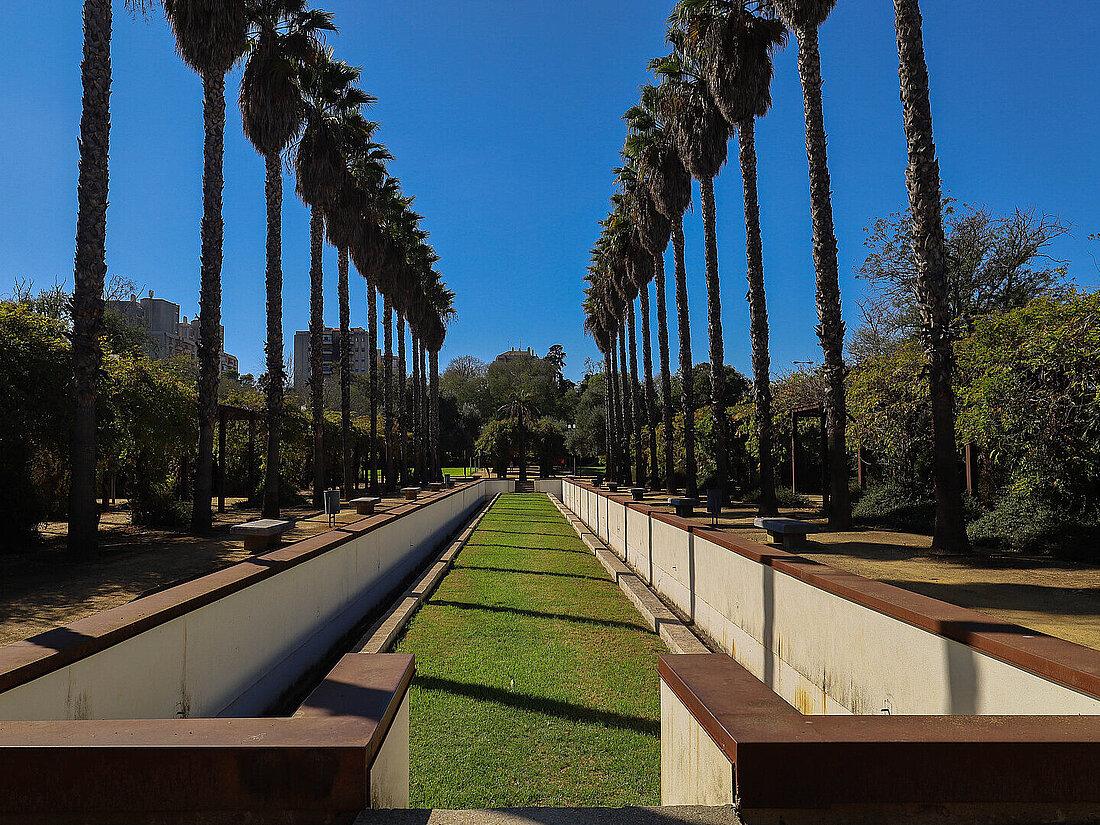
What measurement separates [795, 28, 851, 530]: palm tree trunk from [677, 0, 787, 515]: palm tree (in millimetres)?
1953

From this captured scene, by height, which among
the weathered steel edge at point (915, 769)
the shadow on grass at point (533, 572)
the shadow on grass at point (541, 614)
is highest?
the weathered steel edge at point (915, 769)

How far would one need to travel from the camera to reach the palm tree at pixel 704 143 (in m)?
21.7

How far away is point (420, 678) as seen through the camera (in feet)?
23.7

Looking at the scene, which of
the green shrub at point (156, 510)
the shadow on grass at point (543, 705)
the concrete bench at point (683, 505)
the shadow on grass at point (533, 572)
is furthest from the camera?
the green shrub at point (156, 510)

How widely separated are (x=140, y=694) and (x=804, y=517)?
687 inches

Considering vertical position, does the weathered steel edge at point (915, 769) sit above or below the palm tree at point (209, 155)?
below

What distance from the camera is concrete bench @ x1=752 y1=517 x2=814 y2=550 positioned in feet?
26.4

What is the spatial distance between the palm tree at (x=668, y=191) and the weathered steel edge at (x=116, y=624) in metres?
20.1

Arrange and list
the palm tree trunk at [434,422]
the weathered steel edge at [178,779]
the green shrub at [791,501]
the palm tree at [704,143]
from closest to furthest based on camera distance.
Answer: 1. the weathered steel edge at [178,779]
2. the palm tree at [704,143]
3. the green shrub at [791,501]
4. the palm tree trunk at [434,422]

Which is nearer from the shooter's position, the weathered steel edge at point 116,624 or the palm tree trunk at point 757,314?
the weathered steel edge at point 116,624

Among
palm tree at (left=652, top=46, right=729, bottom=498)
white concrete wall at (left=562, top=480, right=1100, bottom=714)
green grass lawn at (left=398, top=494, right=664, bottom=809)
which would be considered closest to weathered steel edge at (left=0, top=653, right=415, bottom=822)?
green grass lawn at (left=398, top=494, right=664, bottom=809)

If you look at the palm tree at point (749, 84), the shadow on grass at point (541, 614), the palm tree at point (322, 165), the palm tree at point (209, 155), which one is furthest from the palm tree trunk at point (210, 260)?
the palm tree at point (749, 84)

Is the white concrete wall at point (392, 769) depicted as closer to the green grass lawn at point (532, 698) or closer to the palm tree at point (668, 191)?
the green grass lawn at point (532, 698)

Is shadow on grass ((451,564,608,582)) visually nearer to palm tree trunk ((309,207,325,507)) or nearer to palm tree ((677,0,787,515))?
palm tree ((677,0,787,515))
